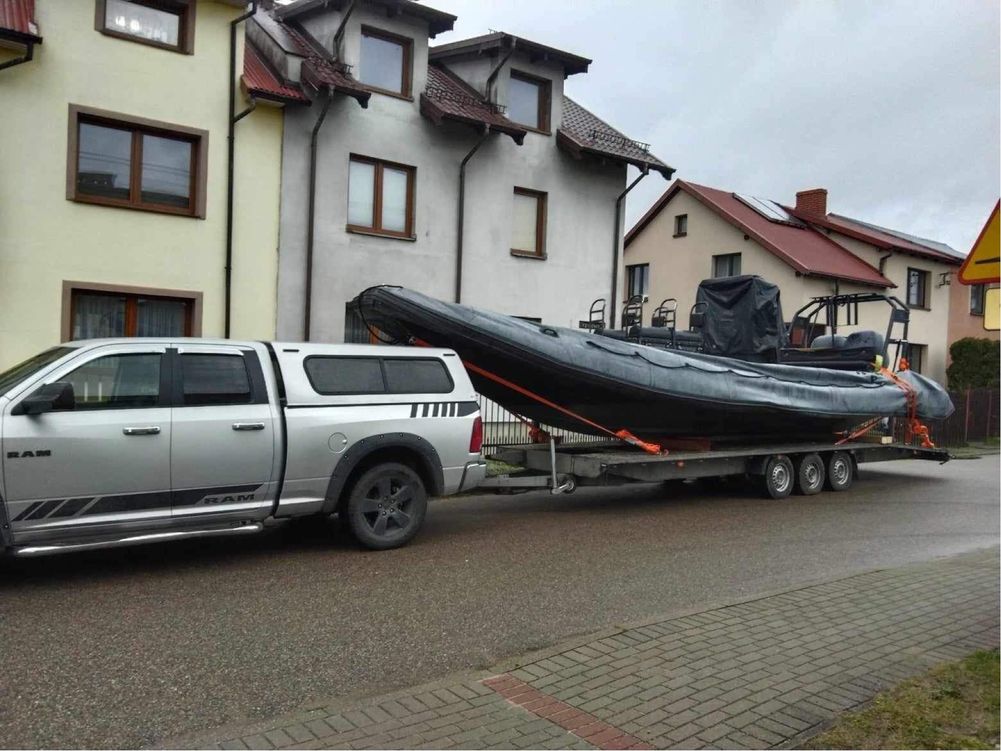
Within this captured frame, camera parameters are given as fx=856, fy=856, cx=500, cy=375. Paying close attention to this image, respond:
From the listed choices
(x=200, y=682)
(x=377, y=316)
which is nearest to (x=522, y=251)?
(x=377, y=316)

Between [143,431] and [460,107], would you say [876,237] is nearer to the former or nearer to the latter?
[460,107]

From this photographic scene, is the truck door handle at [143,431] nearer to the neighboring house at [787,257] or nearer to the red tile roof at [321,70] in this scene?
the red tile roof at [321,70]

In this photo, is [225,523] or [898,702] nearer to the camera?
[898,702]

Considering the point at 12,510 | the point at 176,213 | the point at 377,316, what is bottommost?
the point at 12,510

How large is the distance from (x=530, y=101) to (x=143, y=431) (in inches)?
575

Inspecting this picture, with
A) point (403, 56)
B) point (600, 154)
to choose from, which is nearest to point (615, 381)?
point (403, 56)

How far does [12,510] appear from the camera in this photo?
6.07 metres

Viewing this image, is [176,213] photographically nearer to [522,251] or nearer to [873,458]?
[522,251]

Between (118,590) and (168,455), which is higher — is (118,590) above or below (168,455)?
below

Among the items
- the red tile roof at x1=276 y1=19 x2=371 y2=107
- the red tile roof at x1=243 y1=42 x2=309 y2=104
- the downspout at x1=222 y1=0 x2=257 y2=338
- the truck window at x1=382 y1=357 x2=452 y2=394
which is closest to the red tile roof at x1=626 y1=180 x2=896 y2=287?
the red tile roof at x1=276 y1=19 x2=371 y2=107

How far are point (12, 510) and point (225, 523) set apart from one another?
5.14ft

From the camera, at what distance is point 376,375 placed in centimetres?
810

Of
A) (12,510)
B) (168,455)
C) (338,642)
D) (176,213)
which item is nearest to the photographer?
(338,642)

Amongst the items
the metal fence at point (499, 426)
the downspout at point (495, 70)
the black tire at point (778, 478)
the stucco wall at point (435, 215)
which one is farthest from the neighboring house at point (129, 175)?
the black tire at point (778, 478)
